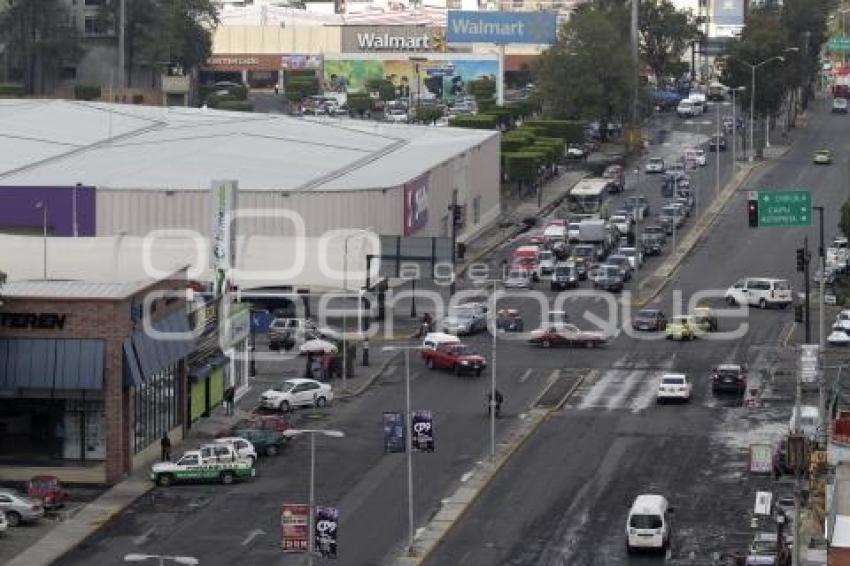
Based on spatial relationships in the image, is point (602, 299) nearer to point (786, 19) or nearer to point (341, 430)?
point (341, 430)

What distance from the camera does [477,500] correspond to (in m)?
70.4

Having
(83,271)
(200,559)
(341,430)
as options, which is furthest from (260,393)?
(200,559)

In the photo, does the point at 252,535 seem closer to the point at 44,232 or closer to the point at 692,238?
the point at 44,232

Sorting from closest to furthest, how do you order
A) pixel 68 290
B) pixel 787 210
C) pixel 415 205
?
1. pixel 68 290
2. pixel 787 210
3. pixel 415 205

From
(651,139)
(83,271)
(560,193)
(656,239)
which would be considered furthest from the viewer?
(651,139)

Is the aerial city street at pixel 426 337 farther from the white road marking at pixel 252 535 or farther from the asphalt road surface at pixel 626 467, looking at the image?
the white road marking at pixel 252 535

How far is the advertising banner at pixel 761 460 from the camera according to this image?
2908 inches

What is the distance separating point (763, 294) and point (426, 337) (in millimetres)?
20466

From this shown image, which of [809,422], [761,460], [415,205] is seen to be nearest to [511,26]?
[415,205]

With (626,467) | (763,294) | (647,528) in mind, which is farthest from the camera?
(763,294)

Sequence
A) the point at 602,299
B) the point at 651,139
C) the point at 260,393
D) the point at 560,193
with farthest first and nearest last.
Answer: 1. the point at 651,139
2. the point at 560,193
3. the point at 602,299
4. the point at 260,393

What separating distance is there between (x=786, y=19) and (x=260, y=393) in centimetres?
10204

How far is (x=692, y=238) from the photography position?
13112 cm

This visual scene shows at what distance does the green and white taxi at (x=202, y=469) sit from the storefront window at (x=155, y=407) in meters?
2.49
